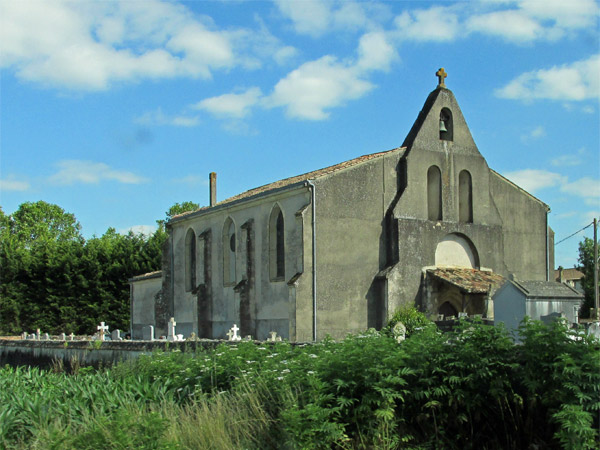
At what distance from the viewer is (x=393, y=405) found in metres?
9.21

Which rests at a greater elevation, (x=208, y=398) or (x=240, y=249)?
(x=240, y=249)

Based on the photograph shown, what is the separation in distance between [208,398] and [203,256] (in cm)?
2402

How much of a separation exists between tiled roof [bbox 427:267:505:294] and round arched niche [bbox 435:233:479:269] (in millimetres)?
356

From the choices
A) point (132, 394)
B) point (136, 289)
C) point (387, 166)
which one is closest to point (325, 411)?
point (132, 394)

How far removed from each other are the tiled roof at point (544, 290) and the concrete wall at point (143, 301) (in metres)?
29.1

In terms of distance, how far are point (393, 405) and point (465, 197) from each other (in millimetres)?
23421

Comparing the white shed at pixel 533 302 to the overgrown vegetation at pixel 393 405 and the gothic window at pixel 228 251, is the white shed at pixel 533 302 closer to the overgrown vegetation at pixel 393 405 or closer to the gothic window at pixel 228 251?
the overgrown vegetation at pixel 393 405

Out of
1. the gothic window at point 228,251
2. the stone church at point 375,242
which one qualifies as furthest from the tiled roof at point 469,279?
the gothic window at point 228,251

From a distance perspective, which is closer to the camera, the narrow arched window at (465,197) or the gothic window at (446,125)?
the gothic window at (446,125)

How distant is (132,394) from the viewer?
38.4ft

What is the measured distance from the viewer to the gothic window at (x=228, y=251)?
3378cm

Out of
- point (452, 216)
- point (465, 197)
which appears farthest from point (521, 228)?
point (452, 216)

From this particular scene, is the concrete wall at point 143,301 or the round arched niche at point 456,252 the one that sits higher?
the round arched niche at point 456,252

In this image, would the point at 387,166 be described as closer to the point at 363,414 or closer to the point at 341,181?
the point at 341,181
